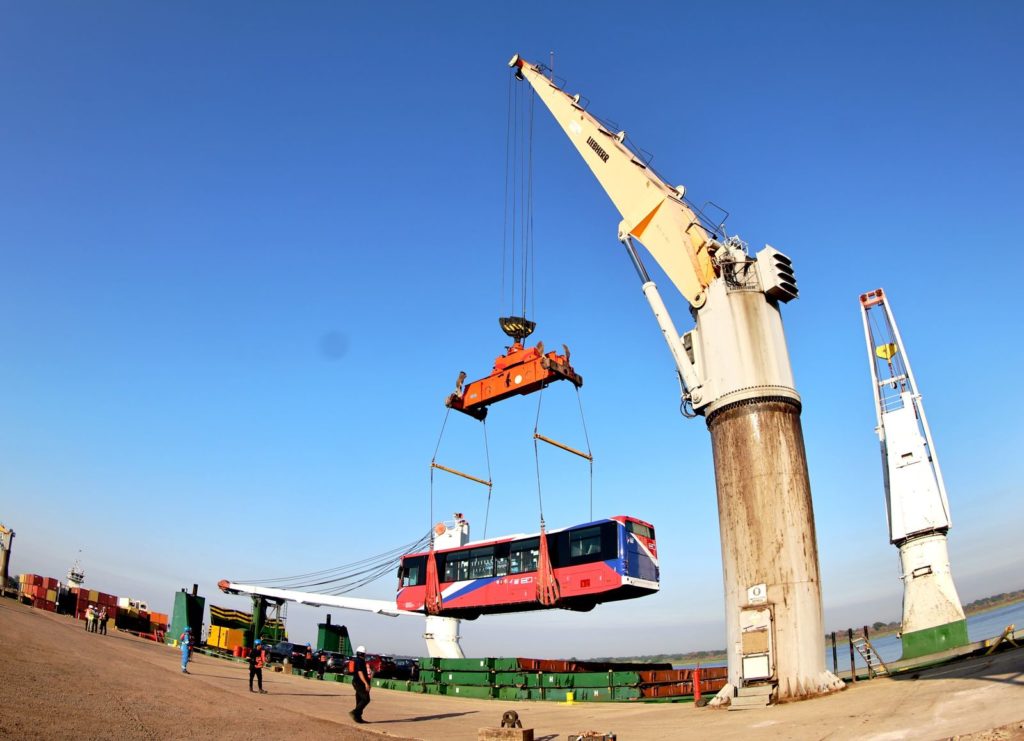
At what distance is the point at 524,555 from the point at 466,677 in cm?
567

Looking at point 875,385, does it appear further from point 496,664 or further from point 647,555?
point 496,664

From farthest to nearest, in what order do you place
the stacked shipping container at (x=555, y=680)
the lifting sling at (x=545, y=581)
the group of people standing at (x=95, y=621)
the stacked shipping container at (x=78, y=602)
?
the stacked shipping container at (x=78, y=602) < the group of people standing at (x=95, y=621) < the lifting sling at (x=545, y=581) < the stacked shipping container at (x=555, y=680)

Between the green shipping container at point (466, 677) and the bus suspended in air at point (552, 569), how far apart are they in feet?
11.9

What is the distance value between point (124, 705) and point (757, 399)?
16.5 metres

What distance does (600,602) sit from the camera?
1175 inches

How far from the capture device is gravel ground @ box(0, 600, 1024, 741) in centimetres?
1128

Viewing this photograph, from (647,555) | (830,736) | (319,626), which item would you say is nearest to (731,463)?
(830,736)

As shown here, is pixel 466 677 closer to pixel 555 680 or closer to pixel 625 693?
pixel 555 680

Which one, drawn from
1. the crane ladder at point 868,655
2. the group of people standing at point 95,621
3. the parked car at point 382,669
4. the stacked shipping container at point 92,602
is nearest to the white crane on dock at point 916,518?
the crane ladder at point 868,655

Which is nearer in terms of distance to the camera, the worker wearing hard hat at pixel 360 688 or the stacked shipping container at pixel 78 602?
the worker wearing hard hat at pixel 360 688

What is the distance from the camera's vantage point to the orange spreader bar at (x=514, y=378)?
92.8ft

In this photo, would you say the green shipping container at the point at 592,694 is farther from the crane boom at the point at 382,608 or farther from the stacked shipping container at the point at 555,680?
the crane boom at the point at 382,608

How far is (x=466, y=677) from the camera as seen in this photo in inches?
1142

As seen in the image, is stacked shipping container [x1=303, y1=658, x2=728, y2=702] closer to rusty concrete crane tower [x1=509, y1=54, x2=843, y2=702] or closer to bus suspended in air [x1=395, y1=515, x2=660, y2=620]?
bus suspended in air [x1=395, y1=515, x2=660, y2=620]
